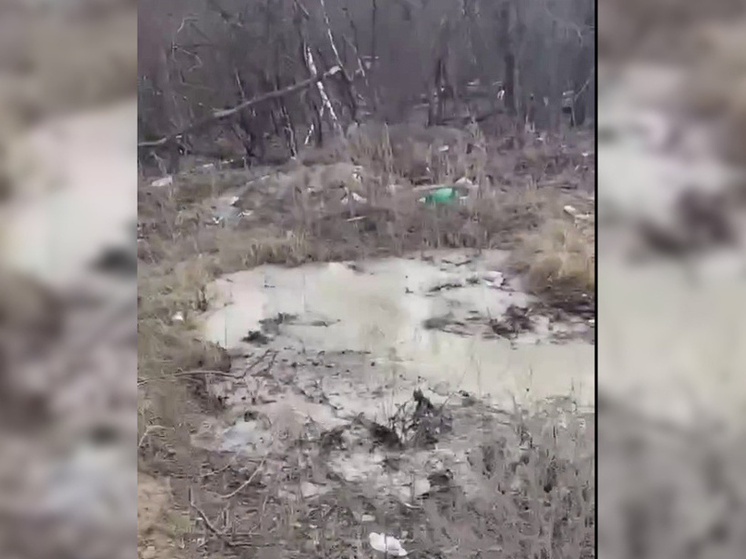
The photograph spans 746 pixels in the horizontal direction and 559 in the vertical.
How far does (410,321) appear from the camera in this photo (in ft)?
3.84

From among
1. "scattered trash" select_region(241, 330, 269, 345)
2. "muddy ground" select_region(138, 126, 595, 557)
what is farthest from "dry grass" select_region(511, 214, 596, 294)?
"scattered trash" select_region(241, 330, 269, 345)

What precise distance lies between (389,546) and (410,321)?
37cm

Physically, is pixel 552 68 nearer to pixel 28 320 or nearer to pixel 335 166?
pixel 335 166

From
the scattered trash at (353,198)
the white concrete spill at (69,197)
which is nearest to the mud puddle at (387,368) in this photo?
the scattered trash at (353,198)

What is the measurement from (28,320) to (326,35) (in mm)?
695

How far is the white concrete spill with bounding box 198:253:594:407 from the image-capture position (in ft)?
3.81

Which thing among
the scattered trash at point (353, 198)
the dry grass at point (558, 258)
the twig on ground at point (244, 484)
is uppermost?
the scattered trash at point (353, 198)

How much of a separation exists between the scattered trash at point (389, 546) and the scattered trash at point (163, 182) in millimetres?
684

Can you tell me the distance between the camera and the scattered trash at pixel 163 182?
46.8 inches

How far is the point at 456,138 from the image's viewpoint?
1168 millimetres

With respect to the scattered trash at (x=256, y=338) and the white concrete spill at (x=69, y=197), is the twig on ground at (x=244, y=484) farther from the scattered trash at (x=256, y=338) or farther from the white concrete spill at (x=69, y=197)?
the white concrete spill at (x=69, y=197)

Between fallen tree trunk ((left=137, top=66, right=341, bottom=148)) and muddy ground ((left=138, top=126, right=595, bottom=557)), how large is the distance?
0.07 metres

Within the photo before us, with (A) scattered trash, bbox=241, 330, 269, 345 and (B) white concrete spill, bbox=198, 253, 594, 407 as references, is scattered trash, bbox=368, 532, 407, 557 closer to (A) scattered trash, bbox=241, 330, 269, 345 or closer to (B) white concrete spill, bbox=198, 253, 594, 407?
(B) white concrete spill, bbox=198, 253, 594, 407

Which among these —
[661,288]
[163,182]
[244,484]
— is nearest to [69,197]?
[163,182]
